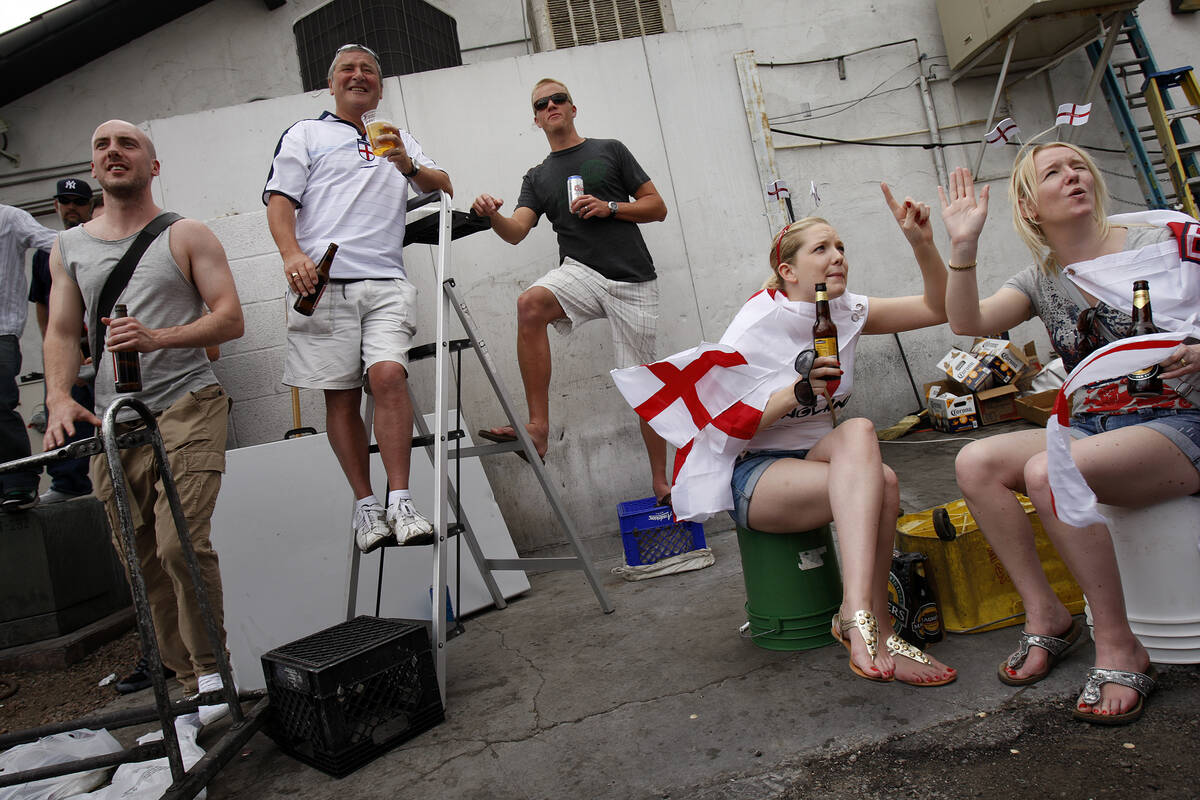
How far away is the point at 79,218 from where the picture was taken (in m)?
4.28

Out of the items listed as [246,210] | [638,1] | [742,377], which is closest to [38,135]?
[246,210]

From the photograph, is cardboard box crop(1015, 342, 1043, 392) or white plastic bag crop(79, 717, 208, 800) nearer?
white plastic bag crop(79, 717, 208, 800)

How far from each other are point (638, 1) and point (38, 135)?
5.53 meters

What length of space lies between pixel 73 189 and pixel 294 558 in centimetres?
272

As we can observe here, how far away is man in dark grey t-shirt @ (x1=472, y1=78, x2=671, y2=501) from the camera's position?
357cm

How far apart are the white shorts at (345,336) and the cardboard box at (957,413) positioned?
406cm

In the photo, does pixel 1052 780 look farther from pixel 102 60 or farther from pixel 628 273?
pixel 102 60

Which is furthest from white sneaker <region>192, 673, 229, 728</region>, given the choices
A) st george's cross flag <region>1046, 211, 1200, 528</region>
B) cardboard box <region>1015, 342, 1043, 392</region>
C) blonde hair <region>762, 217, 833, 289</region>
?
cardboard box <region>1015, 342, 1043, 392</region>

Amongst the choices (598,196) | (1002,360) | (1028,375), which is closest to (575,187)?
(598,196)

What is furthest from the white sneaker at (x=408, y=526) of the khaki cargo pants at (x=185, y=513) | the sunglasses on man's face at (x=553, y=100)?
the sunglasses on man's face at (x=553, y=100)

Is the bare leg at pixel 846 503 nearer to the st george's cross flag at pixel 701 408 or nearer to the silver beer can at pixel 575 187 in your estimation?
the st george's cross flag at pixel 701 408

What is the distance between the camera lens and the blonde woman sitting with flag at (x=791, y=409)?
196 centimetres

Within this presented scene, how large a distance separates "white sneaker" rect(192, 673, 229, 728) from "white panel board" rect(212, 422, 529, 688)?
53 cm

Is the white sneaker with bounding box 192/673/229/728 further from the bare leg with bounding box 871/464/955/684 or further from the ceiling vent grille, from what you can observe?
the ceiling vent grille
